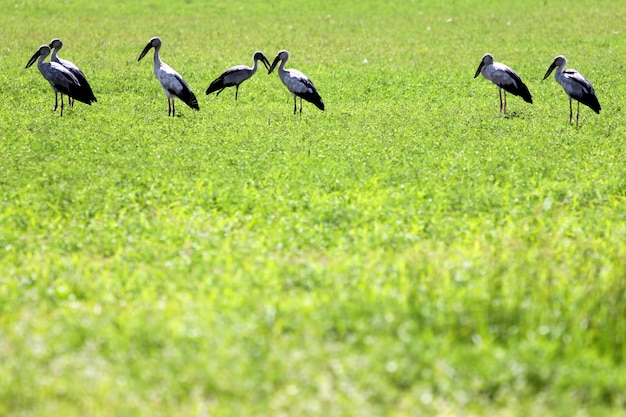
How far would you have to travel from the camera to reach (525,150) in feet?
45.2

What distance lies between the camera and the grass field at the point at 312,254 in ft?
20.4

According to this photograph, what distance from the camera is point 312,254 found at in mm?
9297

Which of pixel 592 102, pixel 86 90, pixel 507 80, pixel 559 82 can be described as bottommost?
pixel 86 90

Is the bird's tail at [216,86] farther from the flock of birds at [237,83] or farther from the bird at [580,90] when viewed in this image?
the bird at [580,90]

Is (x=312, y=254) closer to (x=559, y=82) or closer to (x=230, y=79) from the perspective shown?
(x=559, y=82)

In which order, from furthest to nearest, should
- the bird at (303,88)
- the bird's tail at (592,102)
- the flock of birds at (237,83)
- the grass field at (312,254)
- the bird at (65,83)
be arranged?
the bird at (303,88) → the bird at (65,83) → the flock of birds at (237,83) → the bird's tail at (592,102) → the grass field at (312,254)

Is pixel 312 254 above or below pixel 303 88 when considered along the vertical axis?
below

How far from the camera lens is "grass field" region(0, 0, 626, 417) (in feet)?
20.4

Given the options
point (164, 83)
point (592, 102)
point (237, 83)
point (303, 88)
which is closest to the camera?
point (592, 102)

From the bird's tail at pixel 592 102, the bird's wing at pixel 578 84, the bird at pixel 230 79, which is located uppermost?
the bird's wing at pixel 578 84

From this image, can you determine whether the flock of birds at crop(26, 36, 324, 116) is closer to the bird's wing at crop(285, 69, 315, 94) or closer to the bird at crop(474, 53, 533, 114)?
the bird's wing at crop(285, 69, 315, 94)

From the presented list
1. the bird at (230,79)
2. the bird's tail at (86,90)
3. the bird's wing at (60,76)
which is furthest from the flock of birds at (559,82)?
the bird's wing at (60,76)

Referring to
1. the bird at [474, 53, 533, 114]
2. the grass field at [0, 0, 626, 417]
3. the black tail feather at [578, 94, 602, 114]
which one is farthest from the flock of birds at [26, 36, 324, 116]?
the black tail feather at [578, 94, 602, 114]

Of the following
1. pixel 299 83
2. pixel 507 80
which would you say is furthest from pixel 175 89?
pixel 507 80
